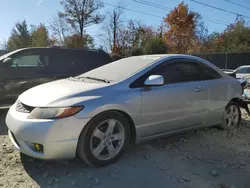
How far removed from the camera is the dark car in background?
5.21m

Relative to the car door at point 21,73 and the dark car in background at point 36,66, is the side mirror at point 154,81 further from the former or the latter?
the car door at point 21,73

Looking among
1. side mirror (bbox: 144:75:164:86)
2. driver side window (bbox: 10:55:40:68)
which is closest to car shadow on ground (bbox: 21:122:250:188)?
side mirror (bbox: 144:75:164:86)

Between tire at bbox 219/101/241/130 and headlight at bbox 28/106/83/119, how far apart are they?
2906 mm

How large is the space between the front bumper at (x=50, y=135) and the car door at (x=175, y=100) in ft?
3.08

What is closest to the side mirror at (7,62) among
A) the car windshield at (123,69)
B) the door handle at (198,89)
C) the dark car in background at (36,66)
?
the dark car in background at (36,66)

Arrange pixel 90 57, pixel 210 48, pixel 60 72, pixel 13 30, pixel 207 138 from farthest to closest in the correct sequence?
pixel 13 30
pixel 210 48
pixel 90 57
pixel 60 72
pixel 207 138

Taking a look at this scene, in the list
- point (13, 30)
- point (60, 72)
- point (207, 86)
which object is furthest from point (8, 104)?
point (13, 30)

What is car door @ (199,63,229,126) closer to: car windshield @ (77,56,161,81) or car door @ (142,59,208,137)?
car door @ (142,59,208,137)

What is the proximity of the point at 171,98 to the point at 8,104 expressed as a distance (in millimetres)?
3884

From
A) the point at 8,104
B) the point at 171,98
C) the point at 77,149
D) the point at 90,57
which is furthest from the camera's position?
the point at 90,57

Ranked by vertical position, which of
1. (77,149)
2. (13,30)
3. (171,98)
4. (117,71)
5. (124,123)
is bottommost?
(77,149)

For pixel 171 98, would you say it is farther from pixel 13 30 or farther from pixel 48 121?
pixel 13 30

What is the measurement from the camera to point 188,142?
3744 mm

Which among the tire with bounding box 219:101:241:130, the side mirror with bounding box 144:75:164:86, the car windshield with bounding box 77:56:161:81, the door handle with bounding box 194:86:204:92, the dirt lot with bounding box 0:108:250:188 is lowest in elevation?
the dirt lot with bounding box 0:108:250:188
